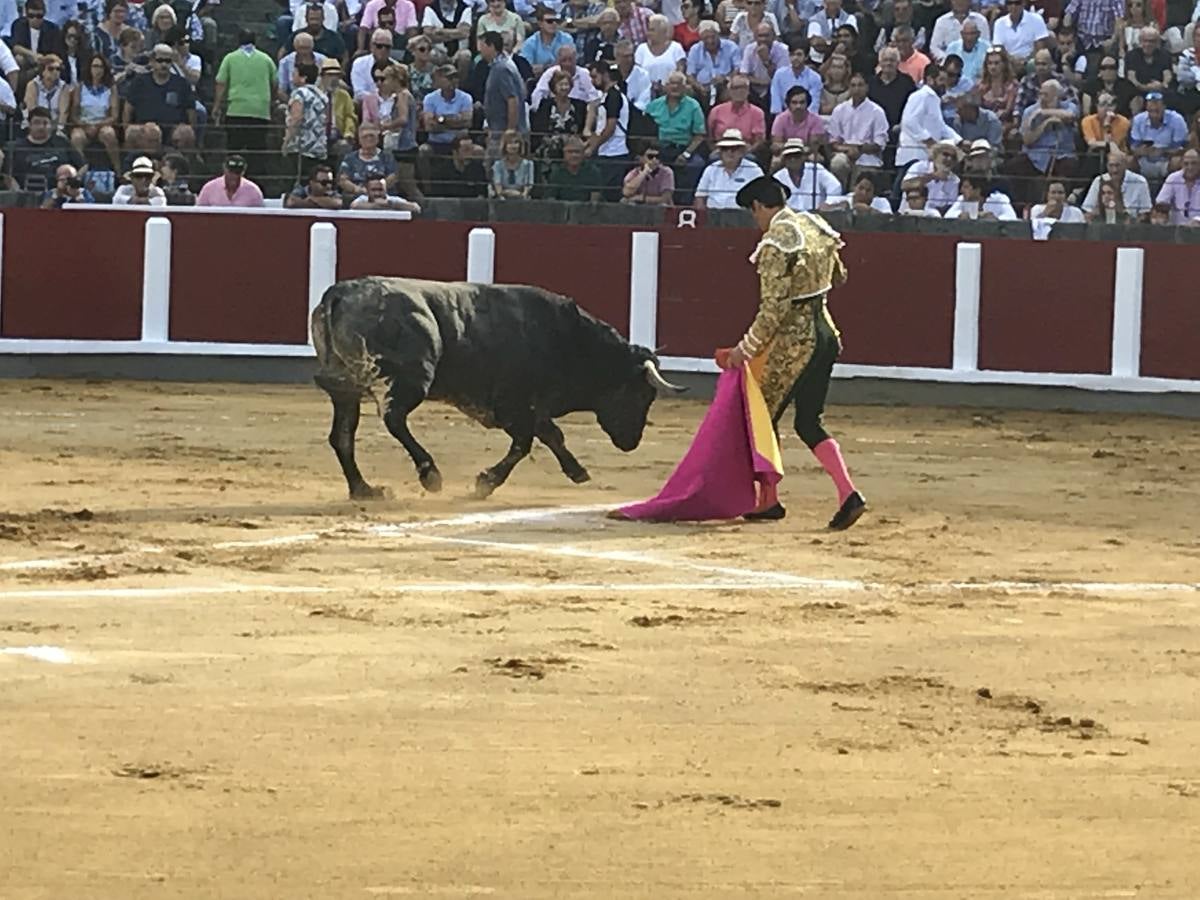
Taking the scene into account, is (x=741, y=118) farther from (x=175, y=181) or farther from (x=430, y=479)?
(x=430, y=479)

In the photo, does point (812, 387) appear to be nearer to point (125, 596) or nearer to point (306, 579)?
point (306, 579)

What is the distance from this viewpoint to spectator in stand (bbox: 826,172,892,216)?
14045mm

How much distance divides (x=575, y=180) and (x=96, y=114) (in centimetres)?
288

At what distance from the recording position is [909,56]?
49.2ft

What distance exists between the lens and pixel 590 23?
50.7ft

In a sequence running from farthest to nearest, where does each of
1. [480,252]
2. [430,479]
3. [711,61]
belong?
1. [711,61]
2. [480,252]
3. [430,479]

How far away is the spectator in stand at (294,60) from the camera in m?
14.6

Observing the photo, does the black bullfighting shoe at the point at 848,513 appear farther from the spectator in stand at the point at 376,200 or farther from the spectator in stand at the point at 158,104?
the spectator in stand at the point at 158,104

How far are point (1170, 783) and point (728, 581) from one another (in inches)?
103

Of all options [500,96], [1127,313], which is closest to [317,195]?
[500,96]

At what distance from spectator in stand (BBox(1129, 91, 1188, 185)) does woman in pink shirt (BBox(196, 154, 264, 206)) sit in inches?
200

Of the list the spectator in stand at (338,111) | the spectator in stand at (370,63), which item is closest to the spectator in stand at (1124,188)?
the spectator in stand at (370,63)

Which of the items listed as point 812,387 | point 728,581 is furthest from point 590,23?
point 728,581

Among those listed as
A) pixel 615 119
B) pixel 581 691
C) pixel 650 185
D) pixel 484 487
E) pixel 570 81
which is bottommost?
pixel 581 691
